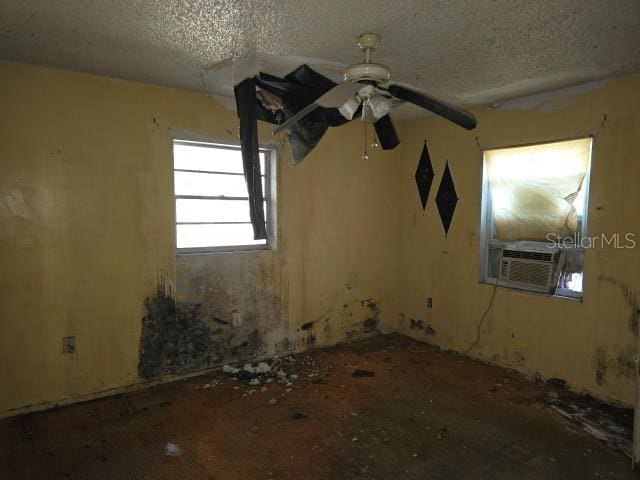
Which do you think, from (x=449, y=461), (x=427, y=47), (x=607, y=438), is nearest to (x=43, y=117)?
(x=427, y=47)

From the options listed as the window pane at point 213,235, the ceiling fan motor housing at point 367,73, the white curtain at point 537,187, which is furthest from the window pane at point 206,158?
the white curtain at point 537,187

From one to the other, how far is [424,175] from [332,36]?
7.57ft

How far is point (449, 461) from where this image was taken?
2258mm

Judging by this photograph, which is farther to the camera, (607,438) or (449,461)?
(607,438)

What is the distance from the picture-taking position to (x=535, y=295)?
131 inches

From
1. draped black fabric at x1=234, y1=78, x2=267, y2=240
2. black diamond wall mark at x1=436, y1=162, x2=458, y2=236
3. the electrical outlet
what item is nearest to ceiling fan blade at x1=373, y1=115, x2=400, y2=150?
draped black fabric at x1=234, y1=78, x2=267, y2=240

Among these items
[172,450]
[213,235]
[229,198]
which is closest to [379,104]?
[229,198]

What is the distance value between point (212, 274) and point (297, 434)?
1.47 m

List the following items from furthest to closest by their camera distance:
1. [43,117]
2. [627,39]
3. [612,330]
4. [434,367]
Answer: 1. [434,367]
2. [612,330]
3. [43,117]
4. [627,39]

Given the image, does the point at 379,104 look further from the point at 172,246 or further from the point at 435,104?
the point at 172,246

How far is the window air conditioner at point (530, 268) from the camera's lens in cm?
325

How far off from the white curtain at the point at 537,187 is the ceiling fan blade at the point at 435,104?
156cm

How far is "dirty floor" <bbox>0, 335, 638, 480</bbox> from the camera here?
2.18m

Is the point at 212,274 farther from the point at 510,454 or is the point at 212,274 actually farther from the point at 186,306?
the point at 510,454
